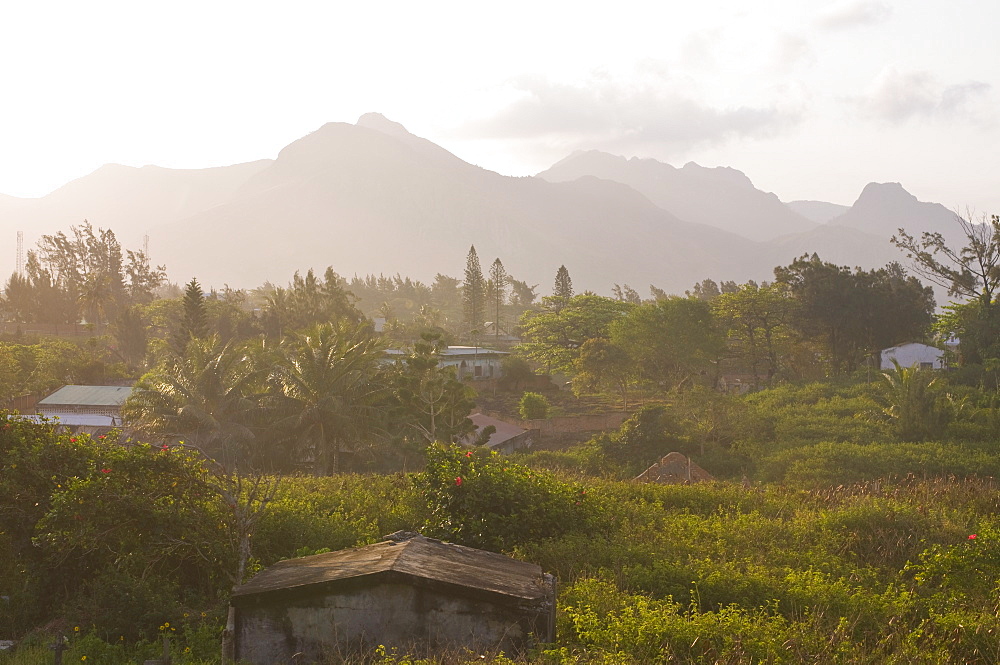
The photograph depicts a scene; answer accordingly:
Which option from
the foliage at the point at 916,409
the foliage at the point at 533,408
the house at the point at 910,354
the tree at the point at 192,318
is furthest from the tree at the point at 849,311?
the tree at the point at 192,318

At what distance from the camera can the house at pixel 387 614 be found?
7.14 m

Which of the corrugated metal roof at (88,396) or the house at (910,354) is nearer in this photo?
the corrugated metal roof at (88,396)

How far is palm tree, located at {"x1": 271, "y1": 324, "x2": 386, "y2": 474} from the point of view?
1027 inches

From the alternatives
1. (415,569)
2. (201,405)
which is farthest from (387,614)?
(201,405)

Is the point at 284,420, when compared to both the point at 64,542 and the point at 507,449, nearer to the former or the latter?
the point at 507,449

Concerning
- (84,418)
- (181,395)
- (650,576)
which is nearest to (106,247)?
(84,418)

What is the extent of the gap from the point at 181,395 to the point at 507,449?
1476 centimetres

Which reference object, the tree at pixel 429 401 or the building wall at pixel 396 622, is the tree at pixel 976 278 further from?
the building wall at pixel 396 622

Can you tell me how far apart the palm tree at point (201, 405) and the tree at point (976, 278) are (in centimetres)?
3656

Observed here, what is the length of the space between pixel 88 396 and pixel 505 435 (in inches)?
872

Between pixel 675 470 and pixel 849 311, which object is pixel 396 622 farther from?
pixel 849 311

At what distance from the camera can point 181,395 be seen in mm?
26000

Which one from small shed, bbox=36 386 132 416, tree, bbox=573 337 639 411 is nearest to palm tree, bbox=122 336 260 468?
Result: small shed, bbox=36 386 132 416

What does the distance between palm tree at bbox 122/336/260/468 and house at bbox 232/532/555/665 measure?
62.9 ft
